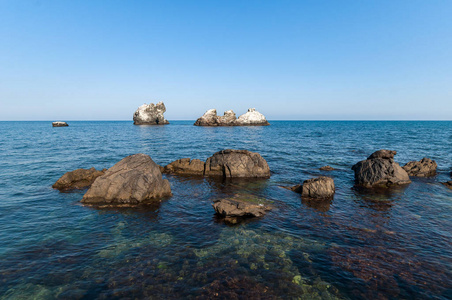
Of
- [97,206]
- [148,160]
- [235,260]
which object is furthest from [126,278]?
[148,160]

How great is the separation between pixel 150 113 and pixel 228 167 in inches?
5225

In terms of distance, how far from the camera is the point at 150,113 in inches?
5714

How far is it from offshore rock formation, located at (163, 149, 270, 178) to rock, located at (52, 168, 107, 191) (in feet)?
26.1

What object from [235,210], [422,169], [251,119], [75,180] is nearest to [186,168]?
[75,180]

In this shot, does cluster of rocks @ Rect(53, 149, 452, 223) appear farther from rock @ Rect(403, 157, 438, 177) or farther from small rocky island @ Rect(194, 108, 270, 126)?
small rocky island @ Rect(194, 108, 270, 126)

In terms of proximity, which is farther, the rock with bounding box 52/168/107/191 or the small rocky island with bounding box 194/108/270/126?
the small rocky island with bounding box 194/108/270/126

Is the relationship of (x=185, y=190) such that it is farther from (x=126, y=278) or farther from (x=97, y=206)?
(x=126, y=278)

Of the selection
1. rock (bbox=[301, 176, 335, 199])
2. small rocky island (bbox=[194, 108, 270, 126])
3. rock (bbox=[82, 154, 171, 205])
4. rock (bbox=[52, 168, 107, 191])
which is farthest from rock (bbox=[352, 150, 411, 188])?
small rocky island (bbox=[194, 108, 270, 126])

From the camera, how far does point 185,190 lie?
20219 mm

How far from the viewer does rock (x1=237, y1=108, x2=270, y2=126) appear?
153m

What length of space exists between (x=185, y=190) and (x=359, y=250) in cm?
1395

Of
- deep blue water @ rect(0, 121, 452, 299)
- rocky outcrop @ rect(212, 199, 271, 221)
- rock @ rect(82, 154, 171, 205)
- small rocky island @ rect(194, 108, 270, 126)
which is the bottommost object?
deep blue water @ rect(0, 121, 452, 299)

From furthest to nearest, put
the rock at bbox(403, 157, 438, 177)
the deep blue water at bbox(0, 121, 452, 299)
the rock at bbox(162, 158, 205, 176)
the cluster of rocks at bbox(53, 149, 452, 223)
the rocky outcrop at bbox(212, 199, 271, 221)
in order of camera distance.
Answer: the rock at bbox(162, 158, 205, 176), the rock at bbox(403, 157, 438, 177), the cluster of rocks at bbox(53, 149, 452, 223), the rocky outcrop at bbox(212, 199, 271, 221), the deep blue water at bbox(0, 121, 452, 299)

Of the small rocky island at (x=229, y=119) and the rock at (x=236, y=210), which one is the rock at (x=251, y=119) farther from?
the rock at (x=236, y=210)
